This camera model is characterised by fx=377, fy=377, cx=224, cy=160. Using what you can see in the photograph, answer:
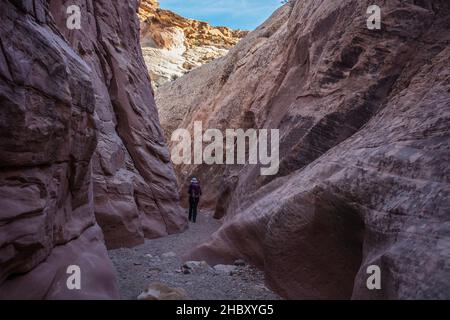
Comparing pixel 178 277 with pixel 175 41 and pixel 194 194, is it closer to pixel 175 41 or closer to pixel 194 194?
pixel 194 194

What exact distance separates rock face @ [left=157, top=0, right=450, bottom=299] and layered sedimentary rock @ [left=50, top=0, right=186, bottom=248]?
2.43 m

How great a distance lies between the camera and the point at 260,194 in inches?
332

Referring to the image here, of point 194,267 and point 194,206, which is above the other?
point 194,206

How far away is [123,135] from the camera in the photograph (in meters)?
11.6

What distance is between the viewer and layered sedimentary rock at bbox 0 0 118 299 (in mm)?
Result: 4078

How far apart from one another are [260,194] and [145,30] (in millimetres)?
56846

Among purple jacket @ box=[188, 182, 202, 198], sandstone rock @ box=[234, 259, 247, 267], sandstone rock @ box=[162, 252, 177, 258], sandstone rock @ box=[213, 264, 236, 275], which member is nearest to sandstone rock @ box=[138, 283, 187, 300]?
sandstone rock @ box=[213, 264, 236, 275]

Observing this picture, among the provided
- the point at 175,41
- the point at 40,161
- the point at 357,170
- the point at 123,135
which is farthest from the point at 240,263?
the point at 175,41

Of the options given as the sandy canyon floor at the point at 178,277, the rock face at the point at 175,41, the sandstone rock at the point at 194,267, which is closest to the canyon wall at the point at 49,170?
the sandy canyon floor at the point at 178,277

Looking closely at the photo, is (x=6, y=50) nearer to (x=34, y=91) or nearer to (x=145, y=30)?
(x=34, y=91)

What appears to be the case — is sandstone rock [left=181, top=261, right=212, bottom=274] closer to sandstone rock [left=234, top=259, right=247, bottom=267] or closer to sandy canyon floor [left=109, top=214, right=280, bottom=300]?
sandy canyon floor [left=109, top=214, right=280, bottom=300]

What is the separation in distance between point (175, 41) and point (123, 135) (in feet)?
165

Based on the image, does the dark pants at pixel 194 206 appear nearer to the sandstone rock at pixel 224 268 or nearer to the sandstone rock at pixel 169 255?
the sandstone rock at pixel 169 255

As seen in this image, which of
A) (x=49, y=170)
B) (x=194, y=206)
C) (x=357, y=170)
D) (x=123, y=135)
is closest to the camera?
(x=49, y=170)
